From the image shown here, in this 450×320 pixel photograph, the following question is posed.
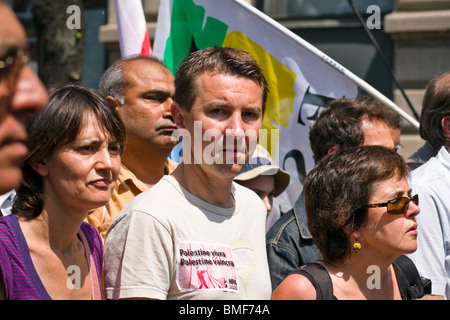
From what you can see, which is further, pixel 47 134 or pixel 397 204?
pixel 397 204

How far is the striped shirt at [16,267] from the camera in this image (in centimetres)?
224

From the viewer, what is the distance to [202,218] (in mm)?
2635

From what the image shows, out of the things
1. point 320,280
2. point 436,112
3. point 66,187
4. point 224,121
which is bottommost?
point 320,280

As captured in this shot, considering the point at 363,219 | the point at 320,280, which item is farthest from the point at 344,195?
the point at 320,280

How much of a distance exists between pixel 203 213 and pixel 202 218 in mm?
27

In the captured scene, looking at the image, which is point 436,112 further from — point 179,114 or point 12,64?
point 12,64

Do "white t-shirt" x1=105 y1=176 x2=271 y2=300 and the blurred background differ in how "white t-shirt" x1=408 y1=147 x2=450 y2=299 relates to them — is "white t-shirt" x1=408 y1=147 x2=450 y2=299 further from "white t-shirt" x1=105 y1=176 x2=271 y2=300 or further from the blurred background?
the blurred background

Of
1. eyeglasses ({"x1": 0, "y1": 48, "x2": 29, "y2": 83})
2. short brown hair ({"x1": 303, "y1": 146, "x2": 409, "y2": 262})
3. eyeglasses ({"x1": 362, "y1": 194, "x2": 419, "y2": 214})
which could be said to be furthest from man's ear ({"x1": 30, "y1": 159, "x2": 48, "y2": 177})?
eyeglasses ({"x1": 0, "y1": 48, "x2": 29, "y2": 83})

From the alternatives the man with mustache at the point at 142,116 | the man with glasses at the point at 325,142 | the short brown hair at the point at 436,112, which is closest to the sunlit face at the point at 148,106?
the man with mustache at the point at 142,116

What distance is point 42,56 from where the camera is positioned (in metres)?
6.42

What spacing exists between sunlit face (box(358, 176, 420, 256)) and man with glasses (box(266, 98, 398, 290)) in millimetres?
528

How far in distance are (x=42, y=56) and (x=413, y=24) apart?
355 centimetres

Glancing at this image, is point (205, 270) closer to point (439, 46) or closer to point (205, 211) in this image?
point (205, 211)
